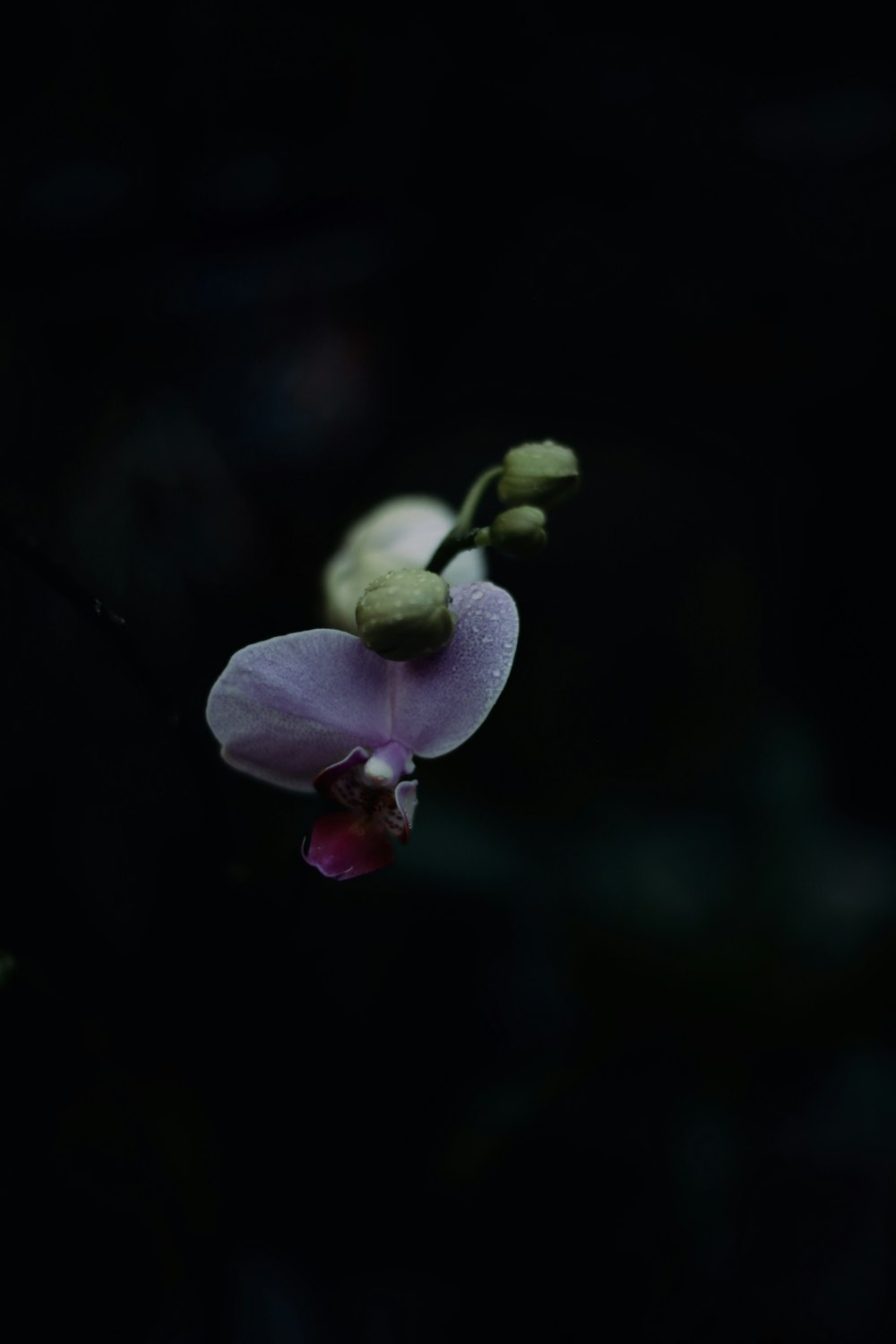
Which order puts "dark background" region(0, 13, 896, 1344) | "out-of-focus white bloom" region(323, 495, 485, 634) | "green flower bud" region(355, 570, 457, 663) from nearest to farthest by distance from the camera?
"green flower bud" region(355, 570, 457, 663)
"out-of-focus white bloom" region(323, 495, 485, 634)
"dark background" region(0, 13, 896, 1344)

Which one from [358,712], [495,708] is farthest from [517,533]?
[495,708]

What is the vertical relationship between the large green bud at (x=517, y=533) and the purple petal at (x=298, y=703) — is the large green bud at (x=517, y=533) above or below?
above

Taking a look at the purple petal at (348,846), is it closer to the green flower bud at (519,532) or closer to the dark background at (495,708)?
the dark background at (495,708)

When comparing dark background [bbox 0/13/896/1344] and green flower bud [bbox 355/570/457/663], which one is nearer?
green flower bud [bbox 355/570/457/663]

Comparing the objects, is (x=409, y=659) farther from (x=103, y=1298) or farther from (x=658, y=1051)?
(x=103, y=1298)

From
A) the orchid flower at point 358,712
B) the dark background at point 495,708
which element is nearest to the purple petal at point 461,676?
the orchid flower at point 358,712

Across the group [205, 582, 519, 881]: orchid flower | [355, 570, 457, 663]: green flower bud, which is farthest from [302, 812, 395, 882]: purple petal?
[355, 570, 457, 663]: green flower bud

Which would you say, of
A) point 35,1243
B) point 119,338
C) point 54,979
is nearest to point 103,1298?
point 35,1243

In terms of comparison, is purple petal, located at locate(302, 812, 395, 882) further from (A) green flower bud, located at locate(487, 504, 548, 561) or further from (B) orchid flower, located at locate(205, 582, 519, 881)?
(A) green flower bud, located at locate(487, 504, 548, 561)
